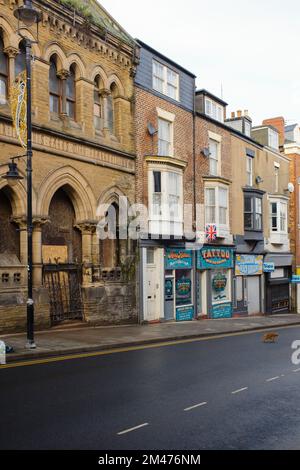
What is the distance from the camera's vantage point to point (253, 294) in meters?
33.0

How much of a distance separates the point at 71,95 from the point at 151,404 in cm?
1399

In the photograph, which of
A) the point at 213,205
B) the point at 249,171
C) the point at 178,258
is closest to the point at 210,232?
the point at 213,205

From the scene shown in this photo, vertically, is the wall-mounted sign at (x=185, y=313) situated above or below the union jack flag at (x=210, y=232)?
below

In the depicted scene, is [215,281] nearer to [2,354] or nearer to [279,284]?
[279,284]

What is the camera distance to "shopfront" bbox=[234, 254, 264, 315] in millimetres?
30750

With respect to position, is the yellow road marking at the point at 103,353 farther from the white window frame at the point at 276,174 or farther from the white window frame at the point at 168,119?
the white window frame at the point at 276,174

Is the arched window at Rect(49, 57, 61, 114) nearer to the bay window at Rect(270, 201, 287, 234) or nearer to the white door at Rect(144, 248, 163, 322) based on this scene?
the white door at Rect(144, 248, 163, 322)

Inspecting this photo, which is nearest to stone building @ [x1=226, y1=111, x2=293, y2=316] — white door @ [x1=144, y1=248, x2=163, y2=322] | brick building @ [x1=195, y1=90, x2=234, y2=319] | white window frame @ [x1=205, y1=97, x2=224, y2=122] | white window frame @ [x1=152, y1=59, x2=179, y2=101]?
brick building @ [x1=195, y1=90, x2=234, y2=319]

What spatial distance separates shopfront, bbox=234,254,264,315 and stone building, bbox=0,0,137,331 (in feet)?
36.4

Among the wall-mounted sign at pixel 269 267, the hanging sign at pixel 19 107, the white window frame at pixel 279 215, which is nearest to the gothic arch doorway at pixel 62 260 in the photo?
the hanging sign at pixel 19 107

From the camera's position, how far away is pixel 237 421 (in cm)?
737

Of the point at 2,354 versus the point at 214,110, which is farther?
the point at 214,110

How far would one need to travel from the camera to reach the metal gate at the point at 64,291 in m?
17.8

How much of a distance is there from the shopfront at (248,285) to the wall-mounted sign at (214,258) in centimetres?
125
